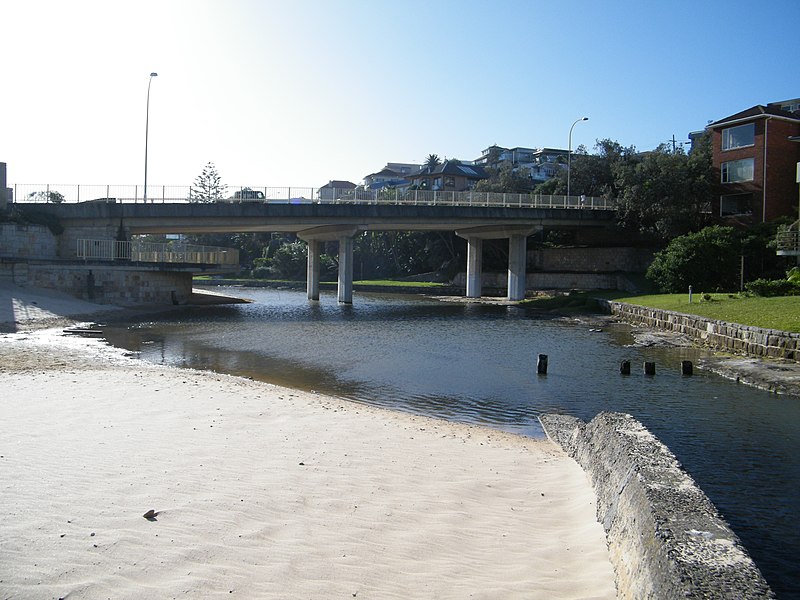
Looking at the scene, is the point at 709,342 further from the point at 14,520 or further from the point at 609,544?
the point at 14,520

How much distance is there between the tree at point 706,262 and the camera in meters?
44.0

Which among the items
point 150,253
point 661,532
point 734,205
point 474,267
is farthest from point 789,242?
point 150,253

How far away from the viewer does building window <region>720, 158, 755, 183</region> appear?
54.4 meters

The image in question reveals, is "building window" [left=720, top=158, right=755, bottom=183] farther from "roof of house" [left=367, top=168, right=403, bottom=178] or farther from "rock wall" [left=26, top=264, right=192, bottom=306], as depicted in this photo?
"roof of house" [left=367, top=168, right=403, bottom=178]

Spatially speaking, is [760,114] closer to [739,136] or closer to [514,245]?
[739,136]

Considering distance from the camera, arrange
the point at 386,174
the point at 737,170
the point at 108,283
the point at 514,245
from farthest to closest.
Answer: the point at 386,174 → the point at 514,245 → the point at 737,170 → the point at 108,283

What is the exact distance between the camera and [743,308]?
30.8m

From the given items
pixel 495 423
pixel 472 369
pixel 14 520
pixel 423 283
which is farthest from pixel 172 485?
pixel 423 283

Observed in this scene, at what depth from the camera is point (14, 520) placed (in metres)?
6.22

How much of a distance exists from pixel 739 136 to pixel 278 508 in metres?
58.8

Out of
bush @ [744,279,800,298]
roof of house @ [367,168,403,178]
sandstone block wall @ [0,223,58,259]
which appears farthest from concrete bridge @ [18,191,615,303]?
roof of house @ [367,168,403,178]

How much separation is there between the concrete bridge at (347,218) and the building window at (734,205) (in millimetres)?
10149

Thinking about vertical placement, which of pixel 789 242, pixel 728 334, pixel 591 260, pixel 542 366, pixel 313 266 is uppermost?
pixel 789 242

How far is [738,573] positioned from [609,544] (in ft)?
6.38
